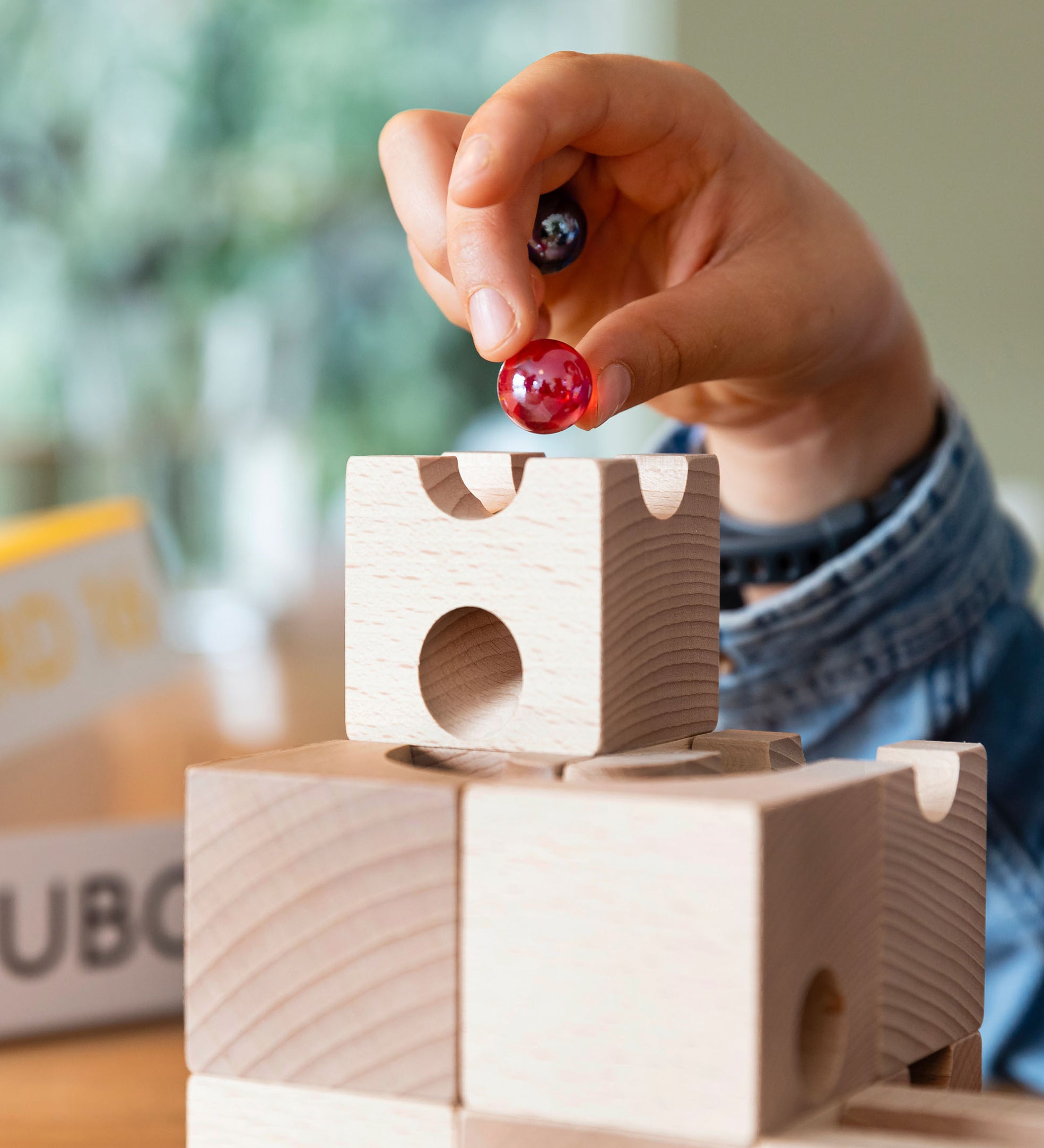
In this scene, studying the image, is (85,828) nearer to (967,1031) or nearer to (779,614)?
(779,614)

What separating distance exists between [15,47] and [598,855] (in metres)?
2.86

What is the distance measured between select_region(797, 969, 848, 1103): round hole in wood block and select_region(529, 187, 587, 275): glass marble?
336mm

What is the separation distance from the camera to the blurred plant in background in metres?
2.67

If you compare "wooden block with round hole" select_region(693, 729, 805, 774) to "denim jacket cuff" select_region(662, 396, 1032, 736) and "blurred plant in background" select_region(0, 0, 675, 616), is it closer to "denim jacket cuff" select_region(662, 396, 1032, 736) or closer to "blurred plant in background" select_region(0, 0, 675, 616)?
"denim jacket cuff" select_region(662, 396, 1032, 736)

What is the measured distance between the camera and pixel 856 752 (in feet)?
2.88

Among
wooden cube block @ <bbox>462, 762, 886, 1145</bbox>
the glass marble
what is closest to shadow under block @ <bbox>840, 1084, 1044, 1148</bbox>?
wooden cube block @ <bbox>462, 762, 886, 1145</bbox>

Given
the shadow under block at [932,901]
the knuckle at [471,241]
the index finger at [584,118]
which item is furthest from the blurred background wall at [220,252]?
the shadow under block at [932,901]

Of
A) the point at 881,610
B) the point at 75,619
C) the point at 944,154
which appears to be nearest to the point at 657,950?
the point at 881,610

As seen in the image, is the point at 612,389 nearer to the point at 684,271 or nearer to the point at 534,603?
the point at 534,603

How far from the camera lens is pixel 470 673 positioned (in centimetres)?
44

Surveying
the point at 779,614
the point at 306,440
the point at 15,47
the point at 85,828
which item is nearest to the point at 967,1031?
the point at 779,614

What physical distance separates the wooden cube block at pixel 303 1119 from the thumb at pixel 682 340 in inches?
9.3

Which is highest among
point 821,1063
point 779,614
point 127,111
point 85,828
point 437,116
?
point 127,111

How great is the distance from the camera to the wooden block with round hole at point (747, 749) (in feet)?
1.42
